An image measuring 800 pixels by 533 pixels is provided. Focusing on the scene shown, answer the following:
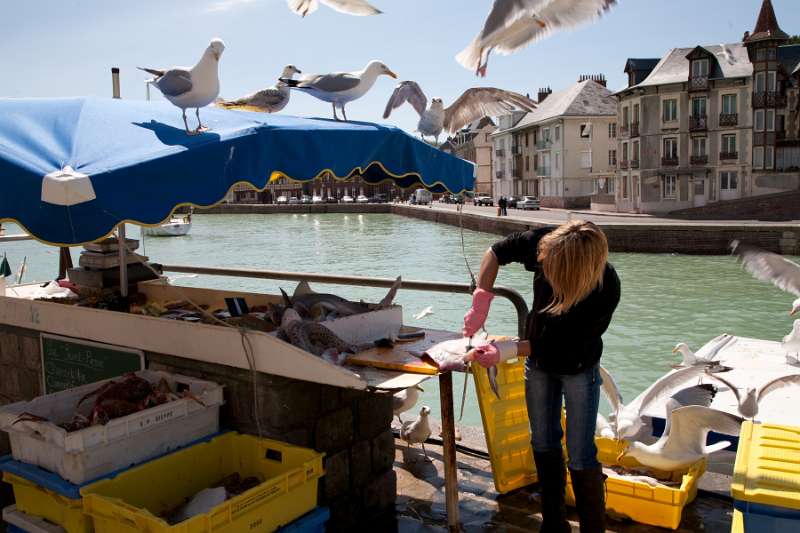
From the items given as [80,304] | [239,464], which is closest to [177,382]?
[239,464]

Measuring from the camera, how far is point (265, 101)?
5449 millimetres

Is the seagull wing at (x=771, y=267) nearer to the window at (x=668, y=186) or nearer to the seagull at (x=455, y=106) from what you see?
the seagull at (x=455, y=106)

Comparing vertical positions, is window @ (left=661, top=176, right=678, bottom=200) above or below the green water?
above

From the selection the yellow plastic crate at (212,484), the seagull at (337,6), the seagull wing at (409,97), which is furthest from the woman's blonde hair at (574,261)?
the seagull wing at (409,97)

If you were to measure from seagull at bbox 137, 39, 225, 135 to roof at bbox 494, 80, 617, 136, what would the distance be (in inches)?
2402

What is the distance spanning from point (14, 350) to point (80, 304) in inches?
28.0

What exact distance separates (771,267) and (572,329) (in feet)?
5.82

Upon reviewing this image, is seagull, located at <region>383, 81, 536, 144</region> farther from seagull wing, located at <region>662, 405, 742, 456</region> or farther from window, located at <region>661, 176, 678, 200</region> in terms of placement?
window, located at <region>661, 176, 678, 200</region>

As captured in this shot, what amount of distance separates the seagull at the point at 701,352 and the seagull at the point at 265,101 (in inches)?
154

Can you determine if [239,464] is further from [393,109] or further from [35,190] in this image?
[393,109]

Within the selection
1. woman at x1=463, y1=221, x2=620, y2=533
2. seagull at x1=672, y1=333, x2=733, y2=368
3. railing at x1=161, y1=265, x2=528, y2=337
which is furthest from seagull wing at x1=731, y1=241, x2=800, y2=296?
seagull at x1=672, y1=333, x2=733, y2=368

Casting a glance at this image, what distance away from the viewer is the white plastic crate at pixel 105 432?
131 inches

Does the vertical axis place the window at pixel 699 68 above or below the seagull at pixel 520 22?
above

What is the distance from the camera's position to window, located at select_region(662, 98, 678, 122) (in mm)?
49906
